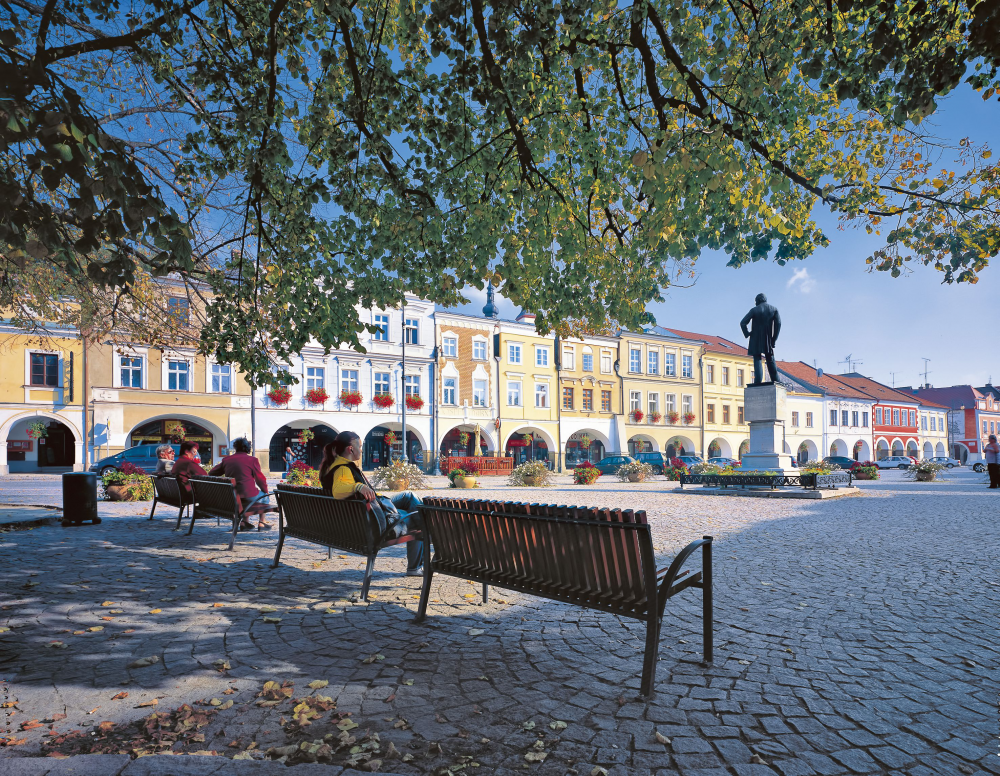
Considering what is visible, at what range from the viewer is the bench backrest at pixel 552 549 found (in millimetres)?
3498

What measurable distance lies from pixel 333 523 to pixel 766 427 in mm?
16278

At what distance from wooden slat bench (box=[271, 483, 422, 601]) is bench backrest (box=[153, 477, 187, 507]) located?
11.3 ft

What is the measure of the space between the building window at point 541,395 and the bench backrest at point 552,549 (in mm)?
37524

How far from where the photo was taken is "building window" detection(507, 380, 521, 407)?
40906mm

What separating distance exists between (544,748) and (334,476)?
3576mm

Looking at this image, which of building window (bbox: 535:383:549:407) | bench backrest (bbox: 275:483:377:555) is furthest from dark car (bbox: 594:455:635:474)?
bench backrest (bbox: 275:483:377:555)

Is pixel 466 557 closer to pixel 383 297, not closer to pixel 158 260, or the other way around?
pixel 158 260

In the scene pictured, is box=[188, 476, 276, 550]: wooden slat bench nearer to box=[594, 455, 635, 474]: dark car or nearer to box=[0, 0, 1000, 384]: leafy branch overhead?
box=[0, 0, 1000, 384]: leafy branch overhead

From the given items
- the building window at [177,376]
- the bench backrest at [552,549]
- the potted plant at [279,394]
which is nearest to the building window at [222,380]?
the building window at [177,376]

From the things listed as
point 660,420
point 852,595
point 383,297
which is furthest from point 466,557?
point 660,420

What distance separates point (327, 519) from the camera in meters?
5.98

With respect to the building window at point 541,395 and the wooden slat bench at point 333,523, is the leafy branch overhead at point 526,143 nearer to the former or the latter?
the wooden slat bench at point 333,523

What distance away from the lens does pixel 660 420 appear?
48469mm

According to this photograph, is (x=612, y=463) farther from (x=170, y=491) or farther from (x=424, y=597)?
(x=424, y=597)
